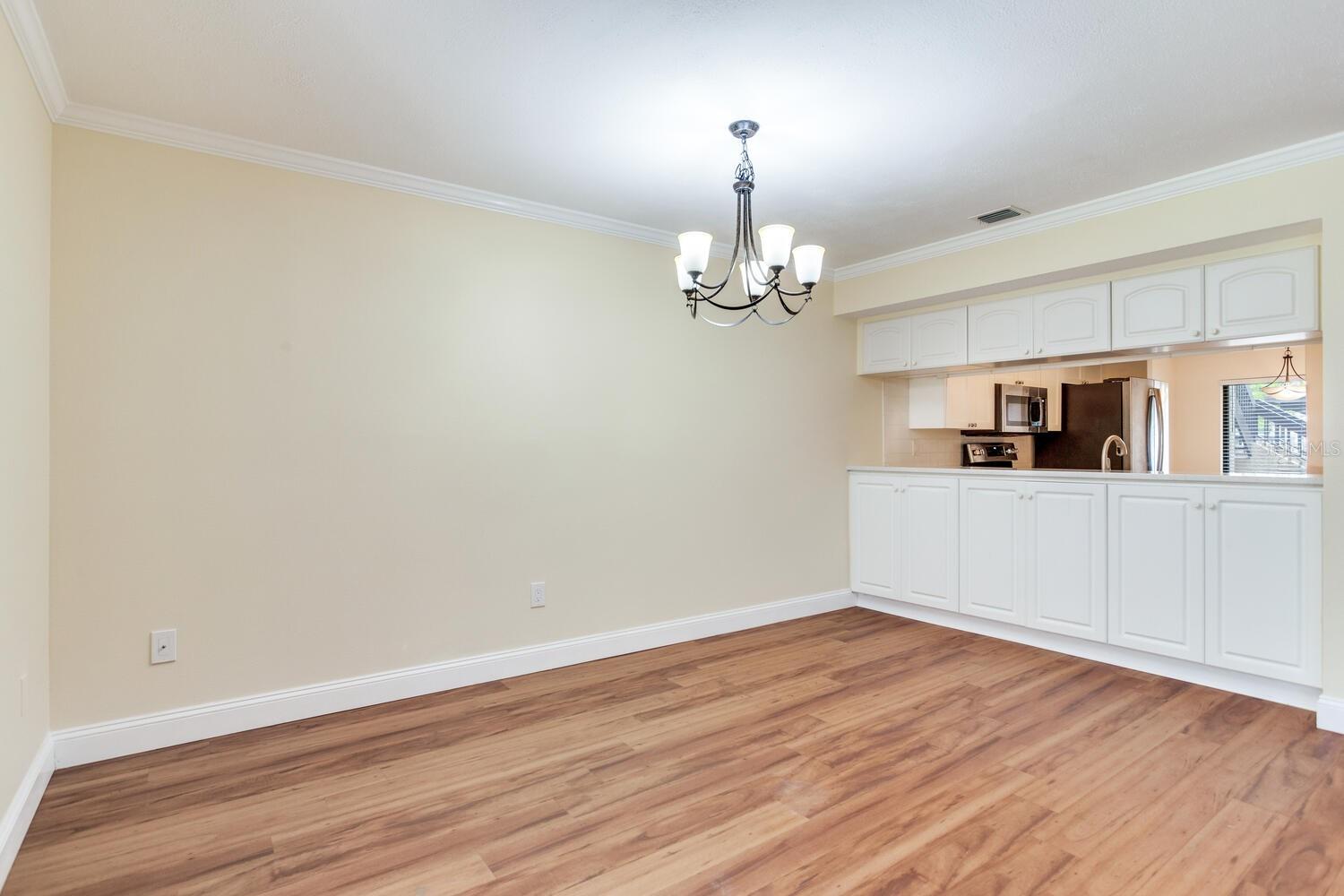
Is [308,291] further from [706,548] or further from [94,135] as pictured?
[706,548]

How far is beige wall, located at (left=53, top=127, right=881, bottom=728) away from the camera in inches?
100

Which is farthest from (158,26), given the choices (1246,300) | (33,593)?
(1246,300)

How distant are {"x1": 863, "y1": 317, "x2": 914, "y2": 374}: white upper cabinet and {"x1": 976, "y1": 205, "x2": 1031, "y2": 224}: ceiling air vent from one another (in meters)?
1.01

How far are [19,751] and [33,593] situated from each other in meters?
0.48

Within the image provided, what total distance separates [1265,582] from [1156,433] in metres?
2.52

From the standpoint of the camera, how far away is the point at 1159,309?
136 inches

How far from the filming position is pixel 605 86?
7.73ft

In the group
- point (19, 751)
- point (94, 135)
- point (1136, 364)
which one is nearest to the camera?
point (19, 751)

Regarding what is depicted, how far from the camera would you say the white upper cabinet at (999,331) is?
402 centimetres

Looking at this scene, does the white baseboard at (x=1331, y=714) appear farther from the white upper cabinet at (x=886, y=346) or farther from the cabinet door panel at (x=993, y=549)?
the white upper cabinet at (x=886, y=346)

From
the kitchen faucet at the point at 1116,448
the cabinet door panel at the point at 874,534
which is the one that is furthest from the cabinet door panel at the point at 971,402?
the kitchen faucet at the point at 1116,448

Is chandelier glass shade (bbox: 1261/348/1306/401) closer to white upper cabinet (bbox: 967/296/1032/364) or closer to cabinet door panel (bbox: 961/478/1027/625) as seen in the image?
white upper cabinet (bbox: 967/296/1032/364)

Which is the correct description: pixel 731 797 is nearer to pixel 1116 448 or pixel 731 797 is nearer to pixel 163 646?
pixel 163 646

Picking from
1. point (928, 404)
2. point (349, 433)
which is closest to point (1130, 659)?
point (928, 404)
